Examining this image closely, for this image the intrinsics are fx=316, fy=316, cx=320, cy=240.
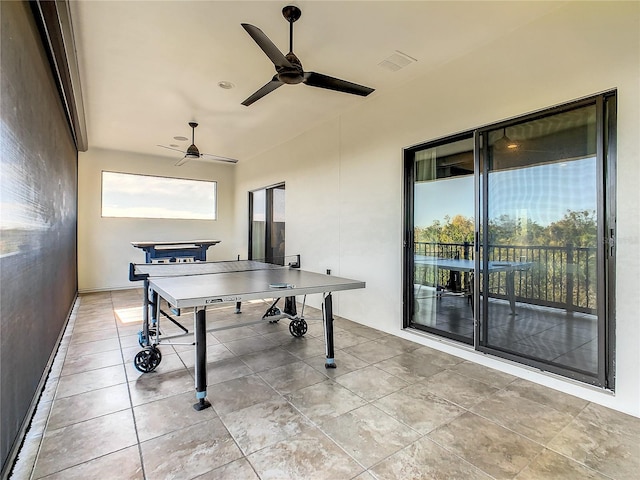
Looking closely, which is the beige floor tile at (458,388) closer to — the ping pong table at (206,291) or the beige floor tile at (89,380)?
the ping pong table at (206,291)

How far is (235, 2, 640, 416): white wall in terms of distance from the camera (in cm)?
218

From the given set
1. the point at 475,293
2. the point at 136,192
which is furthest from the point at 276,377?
the point at 136,192

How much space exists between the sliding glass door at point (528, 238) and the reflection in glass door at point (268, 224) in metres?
3.34

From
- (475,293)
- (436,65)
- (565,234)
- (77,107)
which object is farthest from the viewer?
(77,107)

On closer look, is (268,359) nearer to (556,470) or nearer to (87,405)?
(87,405)

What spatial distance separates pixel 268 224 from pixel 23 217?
5.02 meters

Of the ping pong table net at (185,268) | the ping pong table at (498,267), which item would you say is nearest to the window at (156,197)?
the ping pong table net at (185,268)

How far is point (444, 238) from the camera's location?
3.46 meters

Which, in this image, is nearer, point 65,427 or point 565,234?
point 65,427

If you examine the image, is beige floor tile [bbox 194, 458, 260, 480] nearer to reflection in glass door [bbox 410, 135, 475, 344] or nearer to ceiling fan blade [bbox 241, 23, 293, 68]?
reflection in glass door [bbox 410, 135, 475, 344]

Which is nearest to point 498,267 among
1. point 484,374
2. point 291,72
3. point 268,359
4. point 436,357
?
point 484,374

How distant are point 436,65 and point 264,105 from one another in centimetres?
227

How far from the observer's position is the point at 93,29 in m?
2.75

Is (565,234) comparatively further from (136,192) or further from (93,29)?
(136,192)
